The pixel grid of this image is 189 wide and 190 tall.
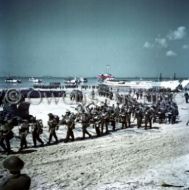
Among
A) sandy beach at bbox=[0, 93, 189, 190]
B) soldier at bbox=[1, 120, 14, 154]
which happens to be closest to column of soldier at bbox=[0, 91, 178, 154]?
soldier at bbox=[1, 120, 14, 154]

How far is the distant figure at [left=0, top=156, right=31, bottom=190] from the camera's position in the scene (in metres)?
3.47

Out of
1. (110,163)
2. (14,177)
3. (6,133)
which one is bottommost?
(110,163)

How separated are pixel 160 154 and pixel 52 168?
4.63 metres

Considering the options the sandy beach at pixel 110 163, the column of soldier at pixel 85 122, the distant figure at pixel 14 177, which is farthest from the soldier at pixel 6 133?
the distant figure at pixel 14 177

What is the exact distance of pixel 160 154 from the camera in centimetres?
1241

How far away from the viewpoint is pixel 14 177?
3.53 metres

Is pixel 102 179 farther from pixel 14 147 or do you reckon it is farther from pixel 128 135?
pixel 128 135

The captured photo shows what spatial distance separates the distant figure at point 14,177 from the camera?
347 cm

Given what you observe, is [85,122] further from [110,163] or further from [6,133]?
[110,163]

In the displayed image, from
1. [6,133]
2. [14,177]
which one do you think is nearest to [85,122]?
[6,133]

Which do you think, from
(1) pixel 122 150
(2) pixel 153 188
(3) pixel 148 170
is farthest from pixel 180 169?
(1) pixel 122 150

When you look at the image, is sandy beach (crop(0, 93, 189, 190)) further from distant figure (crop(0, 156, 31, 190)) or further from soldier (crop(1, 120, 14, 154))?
distant figure (crop(0, 156, 31, 190))

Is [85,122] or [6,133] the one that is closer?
[6,133]

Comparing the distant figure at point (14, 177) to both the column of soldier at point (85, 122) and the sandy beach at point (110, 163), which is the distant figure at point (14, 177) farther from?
the column of soldier at point (85, 122)
